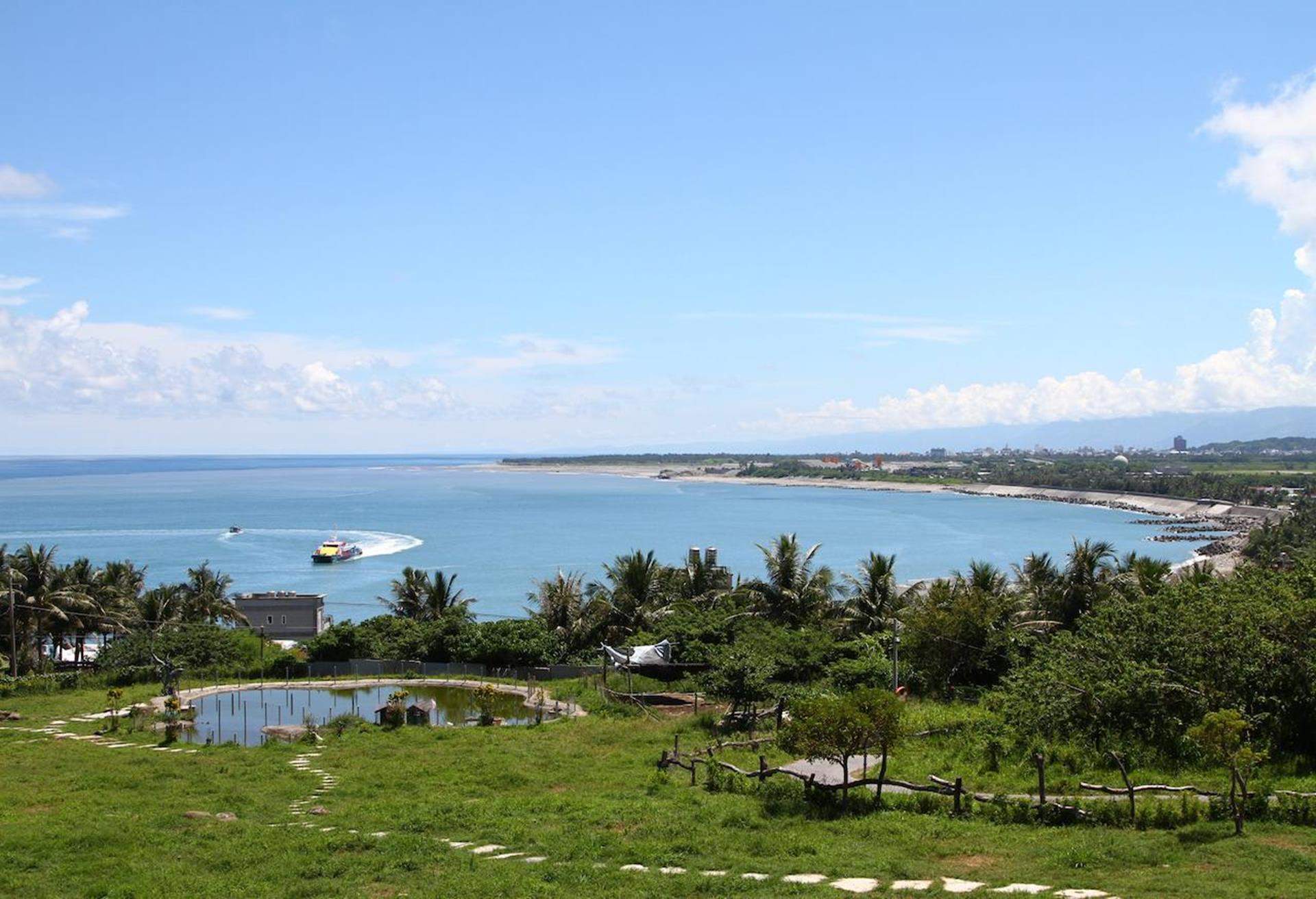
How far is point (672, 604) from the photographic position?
4031 centimetres

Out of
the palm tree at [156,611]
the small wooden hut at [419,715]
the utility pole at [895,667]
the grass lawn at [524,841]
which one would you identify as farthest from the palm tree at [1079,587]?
the palm tree at [156,611]

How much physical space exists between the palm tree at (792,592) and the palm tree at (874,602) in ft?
4.25

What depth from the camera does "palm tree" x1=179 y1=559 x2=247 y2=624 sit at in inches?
1752

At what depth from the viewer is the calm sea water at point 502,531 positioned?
3219 inches

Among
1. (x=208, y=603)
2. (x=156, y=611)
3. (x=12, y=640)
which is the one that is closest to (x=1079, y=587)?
(x=208, y=603)

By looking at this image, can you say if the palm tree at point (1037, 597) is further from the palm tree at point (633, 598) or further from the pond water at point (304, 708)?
the pond water at point (304, 708)

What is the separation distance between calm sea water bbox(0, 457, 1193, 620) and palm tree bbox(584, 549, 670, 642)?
1810 centimetres

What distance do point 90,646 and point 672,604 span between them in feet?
102

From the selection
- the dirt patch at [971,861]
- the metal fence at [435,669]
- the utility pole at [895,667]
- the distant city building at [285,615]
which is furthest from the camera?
the distant city building at [285,615]

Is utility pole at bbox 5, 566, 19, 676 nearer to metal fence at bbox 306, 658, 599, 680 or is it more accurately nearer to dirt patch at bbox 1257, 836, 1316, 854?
metal fence at bbox 306, 658, 599, 680

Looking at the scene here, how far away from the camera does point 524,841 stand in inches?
543

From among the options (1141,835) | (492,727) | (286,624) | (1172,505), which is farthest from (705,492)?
(1141,835)

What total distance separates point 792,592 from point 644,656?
8269 mm

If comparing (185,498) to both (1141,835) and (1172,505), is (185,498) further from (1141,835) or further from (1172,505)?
(1141,835)
